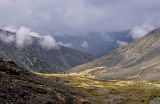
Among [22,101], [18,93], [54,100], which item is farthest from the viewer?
[54,100]

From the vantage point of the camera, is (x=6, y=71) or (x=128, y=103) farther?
(x=128, y=103)

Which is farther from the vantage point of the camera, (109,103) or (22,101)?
(109,103)

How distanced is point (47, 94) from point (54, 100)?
5.41m

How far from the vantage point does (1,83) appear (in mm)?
78375

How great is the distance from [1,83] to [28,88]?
10.8 m

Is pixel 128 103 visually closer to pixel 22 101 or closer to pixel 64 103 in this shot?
pixel 64 103

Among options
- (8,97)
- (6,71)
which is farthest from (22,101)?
(6,71)

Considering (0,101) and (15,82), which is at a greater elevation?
(15,82)

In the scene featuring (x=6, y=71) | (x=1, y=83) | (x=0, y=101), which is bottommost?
(x=0, y=101)

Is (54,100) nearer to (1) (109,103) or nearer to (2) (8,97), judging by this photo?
(2) (8,97)

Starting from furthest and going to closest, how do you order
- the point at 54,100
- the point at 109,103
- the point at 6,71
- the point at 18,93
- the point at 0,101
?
the point at 109,103, the point at 6,71, the point at 54,100, the point at 18,93, the point at 0,101

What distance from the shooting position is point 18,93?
77.6 m

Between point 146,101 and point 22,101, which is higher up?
point 146,101

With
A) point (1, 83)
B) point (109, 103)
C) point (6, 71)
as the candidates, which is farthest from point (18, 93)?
point (109, 103)
